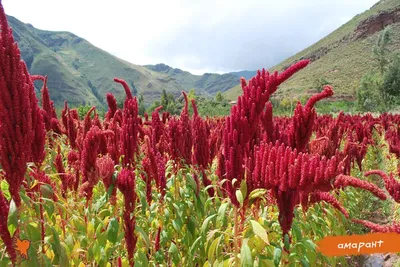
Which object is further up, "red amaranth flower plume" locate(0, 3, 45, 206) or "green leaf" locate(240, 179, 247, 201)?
"red amaranth flower plume" locate(0, 3, 45, 206)

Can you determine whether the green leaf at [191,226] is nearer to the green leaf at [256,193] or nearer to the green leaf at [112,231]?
the green leaf at [112,231]

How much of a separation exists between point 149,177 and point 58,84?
536 feet

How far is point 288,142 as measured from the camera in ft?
6.41

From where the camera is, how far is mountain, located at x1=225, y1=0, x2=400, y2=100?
185 feet

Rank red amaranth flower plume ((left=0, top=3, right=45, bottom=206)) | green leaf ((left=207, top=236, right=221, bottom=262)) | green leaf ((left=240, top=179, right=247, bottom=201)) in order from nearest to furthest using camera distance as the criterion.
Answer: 1. red amaranth flower plume ((left=0, top=3, right=45, bottom=206))
2. green leaf ((left=240, top=179, right=247, bottom=201))
3. green leaf ((left=207, top=236, right=221, bottom=262))

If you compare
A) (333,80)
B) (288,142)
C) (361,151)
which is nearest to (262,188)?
(288,142)

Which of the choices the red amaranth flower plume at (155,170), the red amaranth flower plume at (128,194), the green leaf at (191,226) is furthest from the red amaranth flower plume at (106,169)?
the green leaf at (191,226)

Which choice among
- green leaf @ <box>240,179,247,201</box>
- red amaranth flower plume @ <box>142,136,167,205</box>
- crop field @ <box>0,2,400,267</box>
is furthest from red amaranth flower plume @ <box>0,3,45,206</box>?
red amaranth flower plume @ <box>142,136,167,205</box>

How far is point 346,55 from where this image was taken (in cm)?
6419

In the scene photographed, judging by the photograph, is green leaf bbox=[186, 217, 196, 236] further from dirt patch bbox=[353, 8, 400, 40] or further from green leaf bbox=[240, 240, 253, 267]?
dirt patch bbox=[353, 8, 400, 40]

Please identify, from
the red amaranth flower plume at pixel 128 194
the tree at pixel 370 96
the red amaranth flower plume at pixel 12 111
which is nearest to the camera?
the red amaranth flower plume at pixel 12 111

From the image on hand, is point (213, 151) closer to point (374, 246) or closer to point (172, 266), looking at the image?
point (172, 266)

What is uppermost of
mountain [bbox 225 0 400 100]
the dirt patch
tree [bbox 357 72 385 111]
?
the dirt patch

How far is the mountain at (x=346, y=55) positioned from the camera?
185 ft
